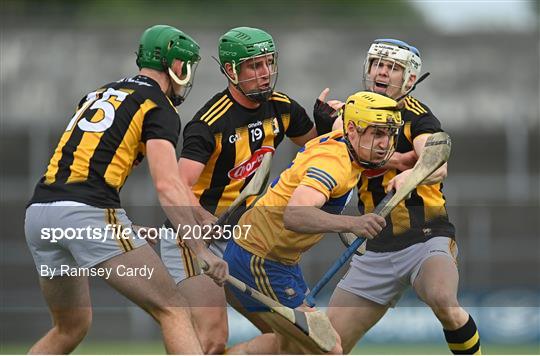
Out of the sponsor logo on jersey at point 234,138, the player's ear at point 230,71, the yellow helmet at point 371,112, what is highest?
the player's ear at point 230,71

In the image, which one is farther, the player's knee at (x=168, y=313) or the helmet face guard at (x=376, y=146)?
the helmet face guard at (x=376, y=146)

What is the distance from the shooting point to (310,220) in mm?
5992

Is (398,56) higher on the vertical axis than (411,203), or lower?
higher

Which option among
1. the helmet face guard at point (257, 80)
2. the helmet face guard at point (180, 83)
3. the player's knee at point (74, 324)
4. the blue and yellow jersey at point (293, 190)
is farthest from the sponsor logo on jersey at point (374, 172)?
the player's knee at point (74, 324)

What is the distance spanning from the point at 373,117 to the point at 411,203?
0.67 m

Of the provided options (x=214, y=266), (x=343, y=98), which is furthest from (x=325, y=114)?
(x=343, y=98)

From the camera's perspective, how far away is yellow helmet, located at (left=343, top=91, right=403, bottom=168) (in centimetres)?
623

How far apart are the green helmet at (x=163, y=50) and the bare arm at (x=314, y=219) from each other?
0.91 metres

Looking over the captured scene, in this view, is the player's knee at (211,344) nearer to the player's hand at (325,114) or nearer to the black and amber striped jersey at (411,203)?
the black and amber striped jersey at (411,203)

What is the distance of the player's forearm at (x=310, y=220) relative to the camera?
19.7ft

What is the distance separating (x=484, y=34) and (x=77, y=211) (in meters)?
12.4

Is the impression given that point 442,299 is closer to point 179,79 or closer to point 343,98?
point 179,79

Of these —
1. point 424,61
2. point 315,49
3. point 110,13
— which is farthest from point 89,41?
point 110,13

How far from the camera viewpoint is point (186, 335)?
5781 mm
